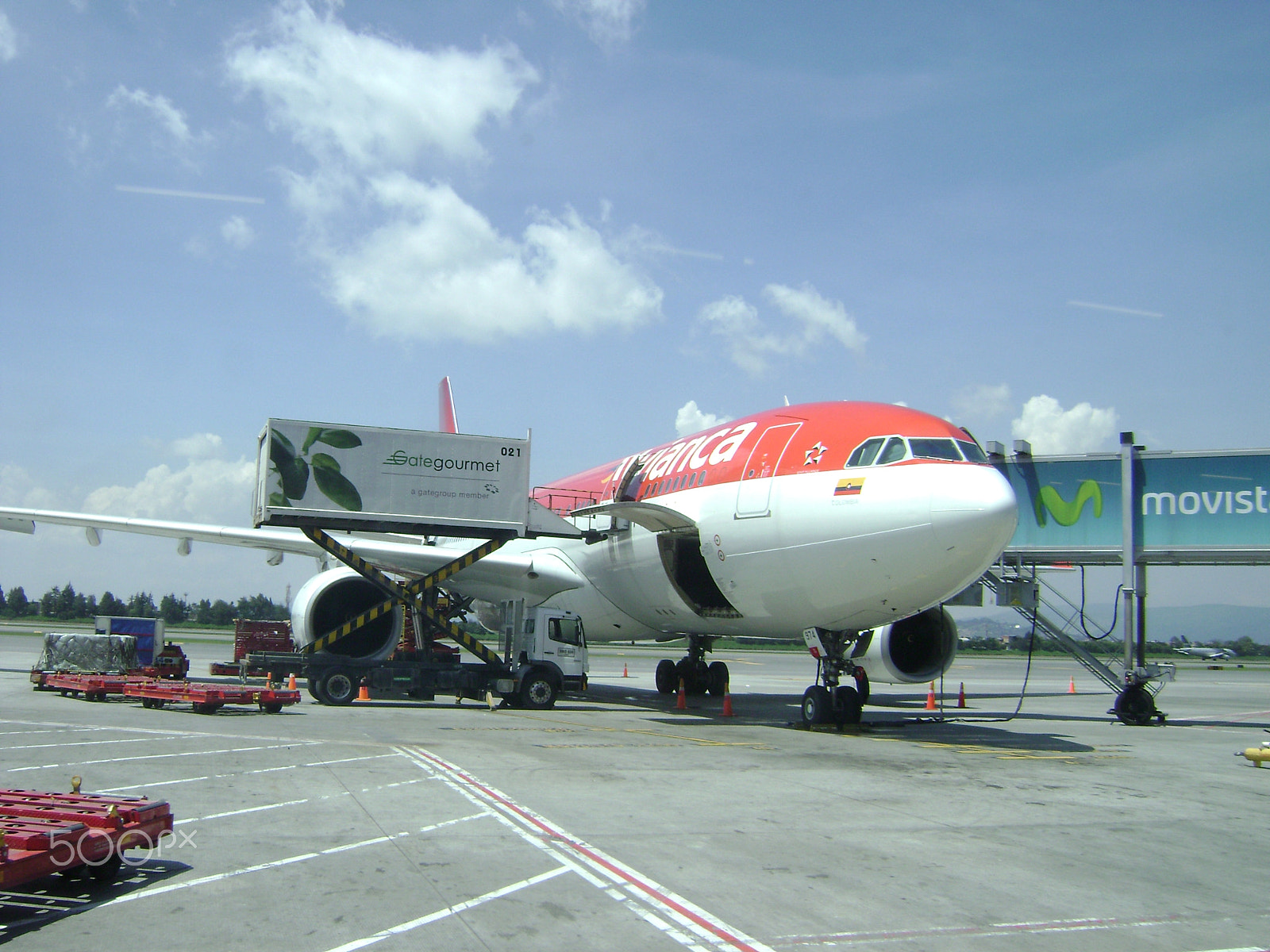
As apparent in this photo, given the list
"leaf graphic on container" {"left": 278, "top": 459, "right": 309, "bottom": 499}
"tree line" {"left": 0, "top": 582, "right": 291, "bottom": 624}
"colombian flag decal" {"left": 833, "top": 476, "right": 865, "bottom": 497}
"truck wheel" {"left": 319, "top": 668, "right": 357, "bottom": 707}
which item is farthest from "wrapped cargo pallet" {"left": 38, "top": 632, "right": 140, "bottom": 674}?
"tree line" {"left": 0, "top": 582, "right": 291, "bottom": 624}

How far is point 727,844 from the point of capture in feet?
22.6

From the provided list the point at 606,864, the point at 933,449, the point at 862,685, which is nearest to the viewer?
the point at 606,864

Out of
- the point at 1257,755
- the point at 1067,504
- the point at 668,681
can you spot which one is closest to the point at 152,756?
the point at 1257,755

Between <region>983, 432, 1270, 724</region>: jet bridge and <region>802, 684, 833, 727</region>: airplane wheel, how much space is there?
537 centimetres

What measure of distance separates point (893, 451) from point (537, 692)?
8489 millimetres

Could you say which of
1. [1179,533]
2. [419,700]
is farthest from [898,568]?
[419,700]

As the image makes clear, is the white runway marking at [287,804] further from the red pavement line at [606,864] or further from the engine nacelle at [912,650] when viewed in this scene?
the engine nacelle at [912,650]

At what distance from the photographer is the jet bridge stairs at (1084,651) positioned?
18.3 metres

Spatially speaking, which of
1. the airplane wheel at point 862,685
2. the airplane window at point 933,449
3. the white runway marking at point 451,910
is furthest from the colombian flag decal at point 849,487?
the white runway marking at point 451,910

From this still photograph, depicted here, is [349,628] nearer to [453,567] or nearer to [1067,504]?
[453,567]

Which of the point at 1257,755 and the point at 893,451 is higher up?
the point at 893,451

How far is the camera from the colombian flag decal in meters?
13.0

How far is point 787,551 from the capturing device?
13.8 metres

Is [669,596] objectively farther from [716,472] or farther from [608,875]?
[608,875]
